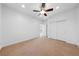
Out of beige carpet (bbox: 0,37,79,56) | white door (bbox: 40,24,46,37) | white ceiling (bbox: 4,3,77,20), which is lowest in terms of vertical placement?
beige carpet (bbox: 0,37,79,56)

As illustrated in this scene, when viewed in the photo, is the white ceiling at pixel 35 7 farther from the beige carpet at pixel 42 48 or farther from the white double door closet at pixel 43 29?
the beige carpet at pixel 42 48

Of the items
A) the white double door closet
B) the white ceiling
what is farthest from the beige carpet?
the white ceiling

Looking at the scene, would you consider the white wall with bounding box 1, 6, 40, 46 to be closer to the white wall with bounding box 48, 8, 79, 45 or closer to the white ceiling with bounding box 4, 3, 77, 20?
the white ceiling with bounding box 4, 3, 77, 20

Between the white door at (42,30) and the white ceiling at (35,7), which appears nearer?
the white ceiling at (35,7)

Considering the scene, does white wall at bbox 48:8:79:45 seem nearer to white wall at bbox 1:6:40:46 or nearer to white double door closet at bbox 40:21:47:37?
white double door closet at bbox 40:21:47:37

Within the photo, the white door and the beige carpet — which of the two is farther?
the white door

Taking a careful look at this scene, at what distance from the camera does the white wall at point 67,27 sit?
2.31 meters

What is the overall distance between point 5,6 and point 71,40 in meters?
1.48

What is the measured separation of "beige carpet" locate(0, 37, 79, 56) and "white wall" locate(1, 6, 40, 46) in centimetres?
13

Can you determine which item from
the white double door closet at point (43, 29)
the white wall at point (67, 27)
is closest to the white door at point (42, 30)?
the white double door closet at point (43, 29)

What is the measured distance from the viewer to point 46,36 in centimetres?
241

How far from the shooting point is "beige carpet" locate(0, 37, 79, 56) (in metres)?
2.26

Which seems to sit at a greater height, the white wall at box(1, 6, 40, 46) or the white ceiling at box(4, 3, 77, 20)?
the white ceiling at box(4, 3, 77, 20)

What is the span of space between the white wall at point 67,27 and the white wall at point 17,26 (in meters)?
0.36
